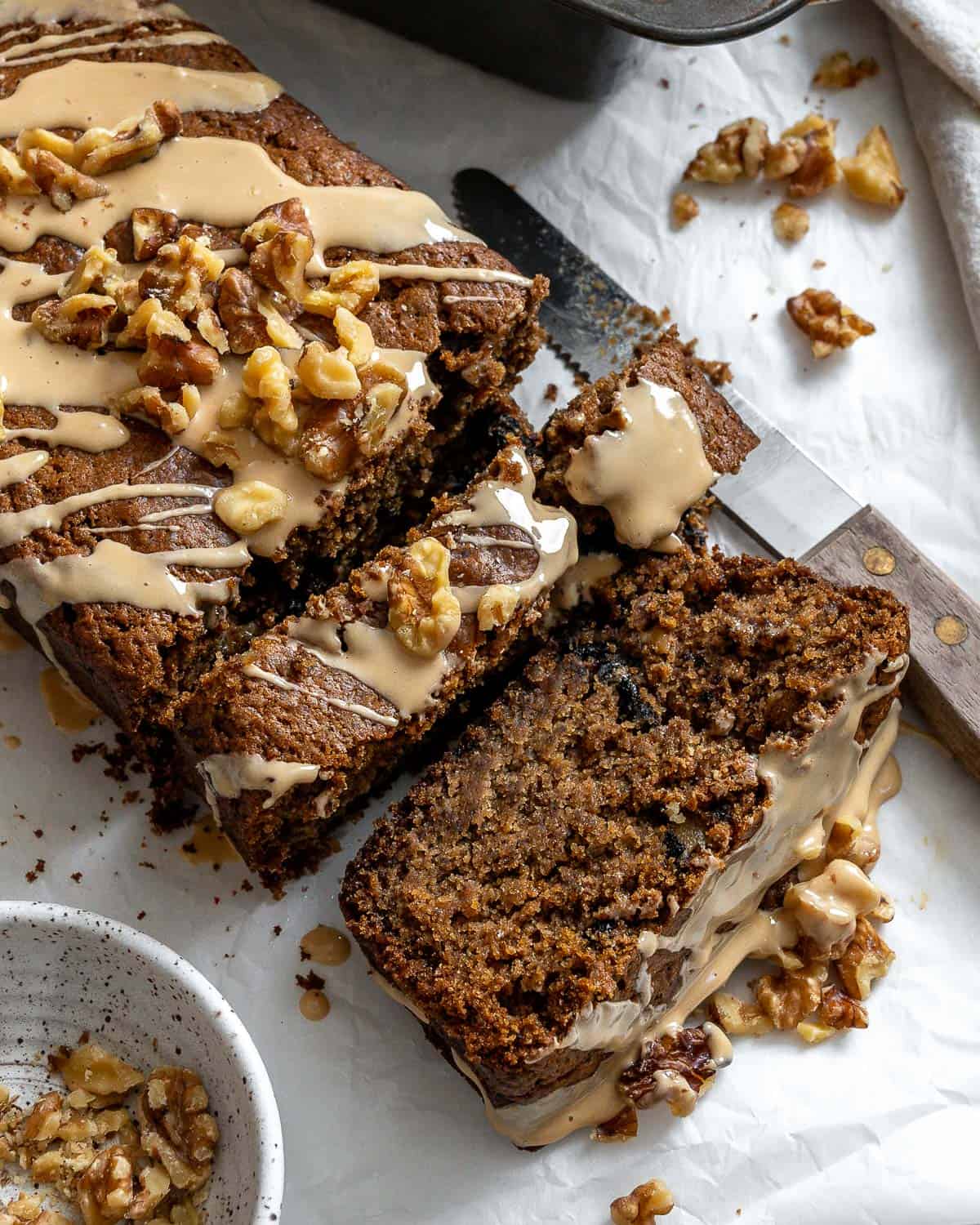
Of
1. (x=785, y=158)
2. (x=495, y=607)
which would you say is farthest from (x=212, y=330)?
(x=785, y=158)

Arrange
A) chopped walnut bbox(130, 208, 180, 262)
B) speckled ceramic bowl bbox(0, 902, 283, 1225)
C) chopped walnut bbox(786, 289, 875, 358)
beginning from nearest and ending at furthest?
speckled ceramic bowl bbox(0, 902, 283, 1225), chopped walnut bbox(130, 208, 180, 262), chopped walnut bbox(786, 289, 875, 358)

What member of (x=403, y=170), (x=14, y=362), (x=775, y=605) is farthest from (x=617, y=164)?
(x=14, y=362)

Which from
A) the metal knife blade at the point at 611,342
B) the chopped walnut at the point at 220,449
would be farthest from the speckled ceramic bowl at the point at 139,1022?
the metal knife blade at the point at 611,342

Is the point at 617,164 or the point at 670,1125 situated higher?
the point at 617,164

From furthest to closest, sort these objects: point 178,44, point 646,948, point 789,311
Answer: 1. point 789,311
2. point 178,44
3. point 646,948

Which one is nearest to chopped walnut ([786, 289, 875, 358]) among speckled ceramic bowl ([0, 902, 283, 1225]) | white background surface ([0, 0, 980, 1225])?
white background surface ([0, 0, 980, 1225])

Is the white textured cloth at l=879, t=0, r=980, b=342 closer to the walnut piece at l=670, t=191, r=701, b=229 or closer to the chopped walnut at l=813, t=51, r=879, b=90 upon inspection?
the chopped walnut at l=813, t=51, r=879, b=90

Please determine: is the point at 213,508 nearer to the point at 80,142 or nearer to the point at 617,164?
the point at 80,142
